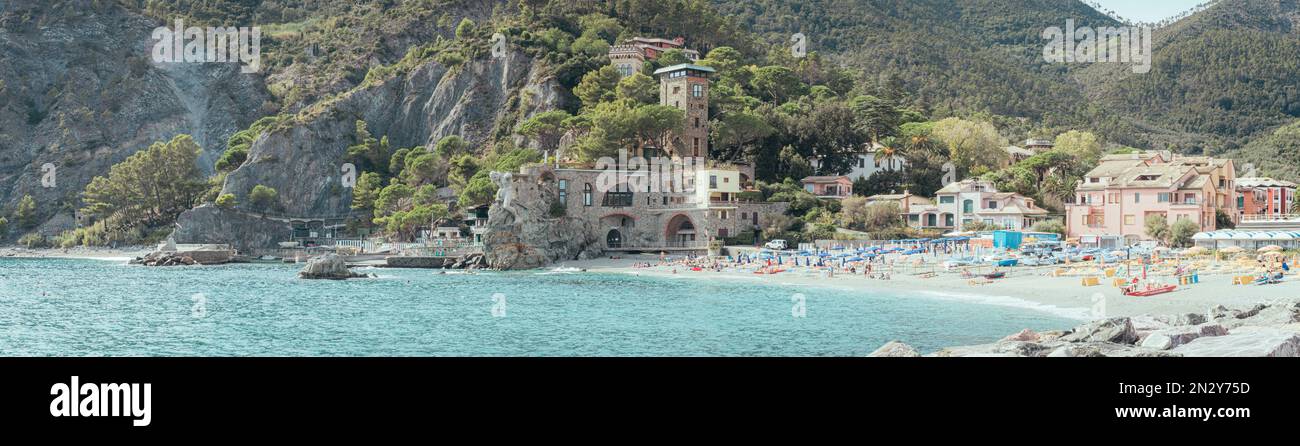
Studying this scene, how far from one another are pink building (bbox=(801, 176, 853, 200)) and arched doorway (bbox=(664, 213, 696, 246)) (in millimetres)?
8377

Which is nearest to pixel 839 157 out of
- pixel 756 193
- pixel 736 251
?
pixel 756 193

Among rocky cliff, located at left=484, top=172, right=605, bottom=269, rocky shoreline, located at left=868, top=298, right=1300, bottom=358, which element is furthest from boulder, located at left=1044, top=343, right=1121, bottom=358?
rocky cliff, located at left=484, top=172, right=605, bottom=269

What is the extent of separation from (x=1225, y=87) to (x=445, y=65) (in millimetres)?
78104

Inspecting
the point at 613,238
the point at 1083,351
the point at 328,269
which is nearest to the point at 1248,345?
the point at 1083,351

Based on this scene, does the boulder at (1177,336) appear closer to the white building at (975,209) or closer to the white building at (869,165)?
the white building at (975,209)

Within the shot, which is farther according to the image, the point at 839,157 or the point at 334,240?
the point at 334,240

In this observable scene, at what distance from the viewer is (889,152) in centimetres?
6788

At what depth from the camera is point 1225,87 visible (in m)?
106

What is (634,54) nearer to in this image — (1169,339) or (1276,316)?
(1276,316)

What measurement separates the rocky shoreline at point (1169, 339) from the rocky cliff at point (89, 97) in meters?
99.0

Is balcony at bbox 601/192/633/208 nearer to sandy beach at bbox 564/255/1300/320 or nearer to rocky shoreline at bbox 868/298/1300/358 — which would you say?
sandy beach at bbox 564/255/1300/320
